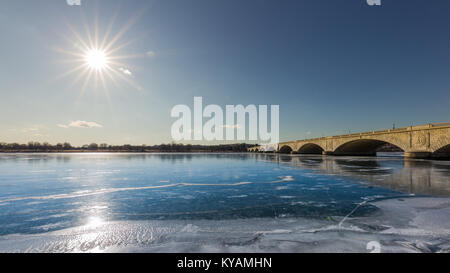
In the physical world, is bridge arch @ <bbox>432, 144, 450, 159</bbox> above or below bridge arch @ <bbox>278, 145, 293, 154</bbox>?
above

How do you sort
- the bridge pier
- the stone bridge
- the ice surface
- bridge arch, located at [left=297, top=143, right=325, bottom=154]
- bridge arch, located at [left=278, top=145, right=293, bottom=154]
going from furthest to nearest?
1. bridge arch, located at [left=278, top=145, right=293, bottom=154]
2. bridge arch, located at [left=297, top=143, right=325, bottom=154]
3. the bridge pier
4. the stone bridge
5. the ice surface

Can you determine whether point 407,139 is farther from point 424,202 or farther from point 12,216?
point 12,216

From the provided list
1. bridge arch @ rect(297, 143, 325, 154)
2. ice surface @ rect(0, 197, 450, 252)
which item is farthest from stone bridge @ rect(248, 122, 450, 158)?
ice surface @ rect(0, 197, 450, 252)

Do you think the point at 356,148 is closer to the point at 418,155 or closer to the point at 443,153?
the point at 418,155

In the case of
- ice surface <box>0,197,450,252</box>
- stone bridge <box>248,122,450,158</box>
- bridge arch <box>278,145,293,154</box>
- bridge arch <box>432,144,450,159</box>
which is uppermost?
stone bridge <box>248,122,450,158</box>

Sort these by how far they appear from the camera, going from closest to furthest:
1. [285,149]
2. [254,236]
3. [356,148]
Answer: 1. [254,236]
2. [356,148]
3. [285,149]

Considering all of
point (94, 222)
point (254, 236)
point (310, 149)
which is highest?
point (254, 236)

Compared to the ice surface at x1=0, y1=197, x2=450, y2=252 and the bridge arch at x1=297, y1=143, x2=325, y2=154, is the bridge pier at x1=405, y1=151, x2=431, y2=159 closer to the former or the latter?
the bridge arch at x1=297, y1=143, x2=325, y2=154

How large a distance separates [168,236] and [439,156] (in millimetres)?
37456

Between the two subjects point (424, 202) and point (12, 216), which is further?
point (424, 202)

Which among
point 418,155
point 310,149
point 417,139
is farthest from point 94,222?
point 310,149
